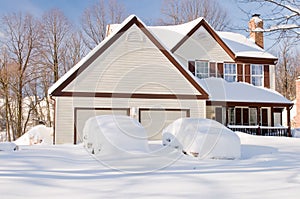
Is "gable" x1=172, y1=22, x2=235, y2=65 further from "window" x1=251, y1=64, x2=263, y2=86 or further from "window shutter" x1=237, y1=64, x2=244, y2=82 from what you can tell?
"window" x1=251, y1=64, x2=263, y2=86

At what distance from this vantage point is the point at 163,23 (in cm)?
3547

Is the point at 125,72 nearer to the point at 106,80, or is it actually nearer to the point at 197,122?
the point at 106,80

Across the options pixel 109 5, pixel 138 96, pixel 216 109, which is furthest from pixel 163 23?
pixel 138 96

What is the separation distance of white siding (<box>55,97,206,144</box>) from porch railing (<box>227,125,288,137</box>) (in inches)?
106

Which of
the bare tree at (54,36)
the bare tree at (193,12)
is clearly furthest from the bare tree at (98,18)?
the bare tree at (193,12)

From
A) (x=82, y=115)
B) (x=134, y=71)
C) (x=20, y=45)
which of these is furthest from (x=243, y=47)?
(x=20, y=45)

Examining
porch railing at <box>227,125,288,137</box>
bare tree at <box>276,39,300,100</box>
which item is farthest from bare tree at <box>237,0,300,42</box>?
bare tree at <box>276,39,300,100</box>

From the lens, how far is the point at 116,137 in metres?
A: 8.24

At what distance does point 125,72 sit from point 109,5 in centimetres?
2192

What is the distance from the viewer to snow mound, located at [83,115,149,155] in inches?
321

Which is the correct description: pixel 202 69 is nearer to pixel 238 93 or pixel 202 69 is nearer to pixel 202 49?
pixel 202 49

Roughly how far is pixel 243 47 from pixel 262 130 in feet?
19.6

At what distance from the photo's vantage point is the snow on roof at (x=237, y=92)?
1806cm

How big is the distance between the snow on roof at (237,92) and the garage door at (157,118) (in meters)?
2.14
